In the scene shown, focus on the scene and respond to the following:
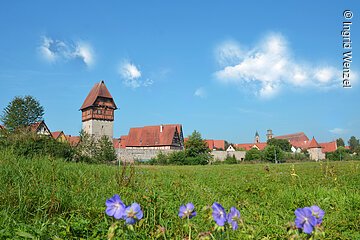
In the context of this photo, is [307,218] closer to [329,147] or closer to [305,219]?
[305,219]

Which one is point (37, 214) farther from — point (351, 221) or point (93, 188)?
point (351, 221)

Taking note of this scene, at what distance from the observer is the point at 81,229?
9.18ft

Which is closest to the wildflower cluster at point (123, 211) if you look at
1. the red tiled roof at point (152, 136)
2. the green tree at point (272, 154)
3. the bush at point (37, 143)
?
the bush at point (37, 143)

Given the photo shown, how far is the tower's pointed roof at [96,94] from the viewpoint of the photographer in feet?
170

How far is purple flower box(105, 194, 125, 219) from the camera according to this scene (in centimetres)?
120

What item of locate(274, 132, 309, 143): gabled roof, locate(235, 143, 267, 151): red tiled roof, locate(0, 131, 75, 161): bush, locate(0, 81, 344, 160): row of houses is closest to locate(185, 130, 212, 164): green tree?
locate(0, 81, 344, 160): row of houses

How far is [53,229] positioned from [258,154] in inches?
1778

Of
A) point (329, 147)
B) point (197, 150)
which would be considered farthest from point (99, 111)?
point (329, 147)

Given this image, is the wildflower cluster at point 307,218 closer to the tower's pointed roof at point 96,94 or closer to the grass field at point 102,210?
the grass field at point 102,210

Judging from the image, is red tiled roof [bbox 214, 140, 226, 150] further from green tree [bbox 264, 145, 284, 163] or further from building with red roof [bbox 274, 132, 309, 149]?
green tree [bbox 264, 145, 284, 163]

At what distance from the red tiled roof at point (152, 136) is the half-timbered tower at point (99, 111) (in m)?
6.19

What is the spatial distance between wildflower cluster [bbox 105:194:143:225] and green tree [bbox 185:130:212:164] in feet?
122

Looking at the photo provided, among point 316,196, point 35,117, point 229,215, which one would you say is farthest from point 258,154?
point 229,215

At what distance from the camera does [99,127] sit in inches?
2057
